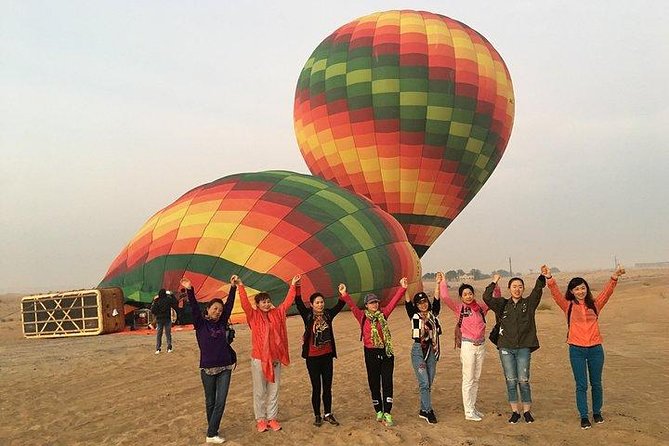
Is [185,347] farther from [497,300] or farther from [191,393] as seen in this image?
[497,300]

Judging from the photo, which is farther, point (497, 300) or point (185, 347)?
point (185, 347)

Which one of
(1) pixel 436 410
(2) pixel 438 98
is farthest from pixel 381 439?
(2) pixel 438 98

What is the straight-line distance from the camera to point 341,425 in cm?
527

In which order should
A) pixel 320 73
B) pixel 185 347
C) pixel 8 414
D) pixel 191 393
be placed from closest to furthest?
pixel 8 414, pixel 191 393, pixel 185 347, pixel 320 73

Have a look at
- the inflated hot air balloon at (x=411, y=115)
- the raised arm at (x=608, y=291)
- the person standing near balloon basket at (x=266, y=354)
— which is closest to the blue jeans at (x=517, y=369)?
the raised arm at (x=608, y=291)

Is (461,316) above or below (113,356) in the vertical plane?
above

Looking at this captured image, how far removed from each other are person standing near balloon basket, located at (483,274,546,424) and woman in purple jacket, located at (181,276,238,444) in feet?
8.72

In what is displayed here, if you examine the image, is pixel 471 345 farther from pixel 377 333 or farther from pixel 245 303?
pixel 245 303

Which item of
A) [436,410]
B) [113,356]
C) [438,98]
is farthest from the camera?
[438,98]

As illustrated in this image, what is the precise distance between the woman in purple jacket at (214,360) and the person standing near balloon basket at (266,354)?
0.28 m

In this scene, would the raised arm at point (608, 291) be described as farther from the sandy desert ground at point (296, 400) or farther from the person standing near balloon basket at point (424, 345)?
the person standing near balloon basket at point (424, 345)

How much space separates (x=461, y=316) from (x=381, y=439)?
56.9 inches

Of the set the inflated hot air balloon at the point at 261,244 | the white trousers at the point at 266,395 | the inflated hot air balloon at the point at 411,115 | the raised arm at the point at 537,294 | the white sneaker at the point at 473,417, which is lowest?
the white sneaker at the point at 473,417

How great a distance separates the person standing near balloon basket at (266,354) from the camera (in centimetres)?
509
